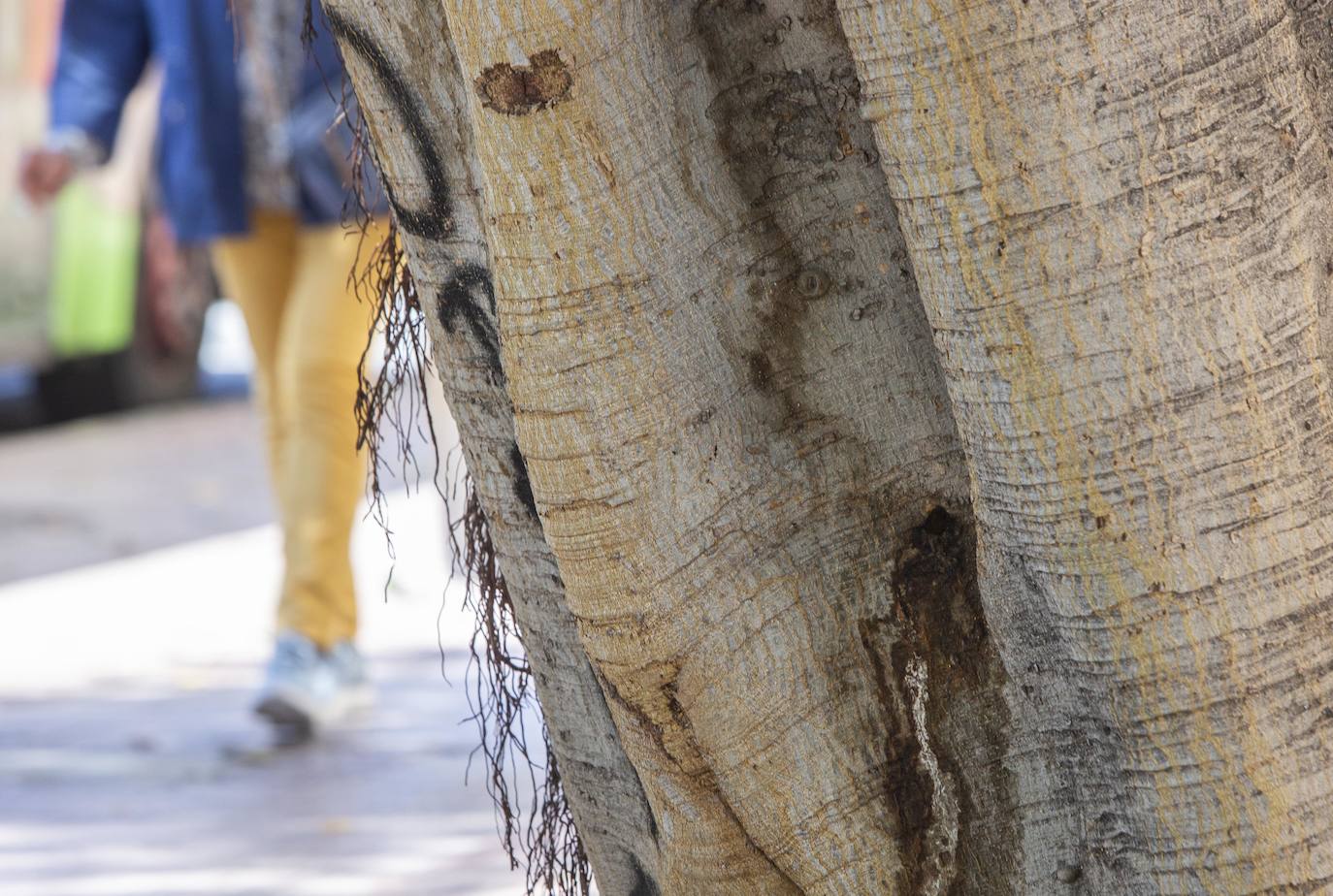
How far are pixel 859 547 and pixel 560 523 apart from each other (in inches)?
12.1

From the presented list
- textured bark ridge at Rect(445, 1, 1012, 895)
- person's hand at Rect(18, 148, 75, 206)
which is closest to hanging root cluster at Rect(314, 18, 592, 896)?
textured bark ridge at Rect(445, 1, 1012, 895)

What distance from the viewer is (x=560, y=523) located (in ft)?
4.65

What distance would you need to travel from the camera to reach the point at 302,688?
4.43 meters

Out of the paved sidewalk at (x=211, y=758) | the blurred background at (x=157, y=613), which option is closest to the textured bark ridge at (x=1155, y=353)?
the blurred background at (x=157, y=613)

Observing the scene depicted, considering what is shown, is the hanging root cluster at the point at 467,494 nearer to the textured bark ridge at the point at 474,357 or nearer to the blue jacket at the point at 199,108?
the textured bark ridge at the point at 474,357

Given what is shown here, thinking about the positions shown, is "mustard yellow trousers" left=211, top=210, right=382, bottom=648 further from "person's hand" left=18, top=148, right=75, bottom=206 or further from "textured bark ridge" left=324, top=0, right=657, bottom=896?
"textured bark ridge" left=324, top=0, right=657, bottom=896

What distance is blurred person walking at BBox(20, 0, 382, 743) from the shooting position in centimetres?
423

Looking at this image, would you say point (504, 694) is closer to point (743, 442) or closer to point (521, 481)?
point (521, 481)

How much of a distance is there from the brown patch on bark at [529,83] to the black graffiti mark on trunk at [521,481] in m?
0.40

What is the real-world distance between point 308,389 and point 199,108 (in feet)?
2.83

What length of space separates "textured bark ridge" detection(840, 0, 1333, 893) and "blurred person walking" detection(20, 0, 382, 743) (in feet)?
9.92

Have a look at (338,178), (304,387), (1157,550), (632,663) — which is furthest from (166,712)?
(1157,550)

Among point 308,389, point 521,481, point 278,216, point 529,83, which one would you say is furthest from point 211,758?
point 529,83

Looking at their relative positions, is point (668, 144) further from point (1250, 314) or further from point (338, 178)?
point (338, 178)
